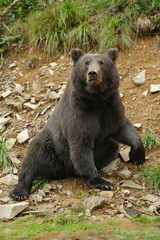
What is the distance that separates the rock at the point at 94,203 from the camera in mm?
5203

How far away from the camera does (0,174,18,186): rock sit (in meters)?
6.79

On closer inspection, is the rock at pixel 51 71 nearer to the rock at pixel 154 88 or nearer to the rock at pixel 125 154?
the rock at pixel 154 88

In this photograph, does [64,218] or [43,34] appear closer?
[64,218]

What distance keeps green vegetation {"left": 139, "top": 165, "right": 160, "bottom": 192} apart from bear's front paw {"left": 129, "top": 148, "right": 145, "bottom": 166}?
0.22m

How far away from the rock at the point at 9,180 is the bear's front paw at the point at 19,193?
510 millimetres

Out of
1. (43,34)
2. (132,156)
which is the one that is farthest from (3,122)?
(132,156)

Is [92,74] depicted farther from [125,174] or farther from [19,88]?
[19,88]

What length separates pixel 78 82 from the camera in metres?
5.95

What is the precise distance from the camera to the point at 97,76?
559 cm

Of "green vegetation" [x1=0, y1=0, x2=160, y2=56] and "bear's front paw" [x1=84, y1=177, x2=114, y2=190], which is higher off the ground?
"green vegetation" [x1=0, y1=0, x2=160, y2=56]

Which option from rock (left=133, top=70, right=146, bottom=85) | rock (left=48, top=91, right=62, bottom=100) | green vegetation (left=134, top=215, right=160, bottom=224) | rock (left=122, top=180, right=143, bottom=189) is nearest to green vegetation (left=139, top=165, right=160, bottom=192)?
rock (left=122, top=180, right=143, bottom=189)

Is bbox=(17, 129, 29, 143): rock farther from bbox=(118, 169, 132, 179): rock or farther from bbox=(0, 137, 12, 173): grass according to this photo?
bbox=(118, 169, 132, 179): rock

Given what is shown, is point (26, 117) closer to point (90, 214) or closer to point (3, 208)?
point (3, 208)

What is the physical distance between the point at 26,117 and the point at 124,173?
333 cm
